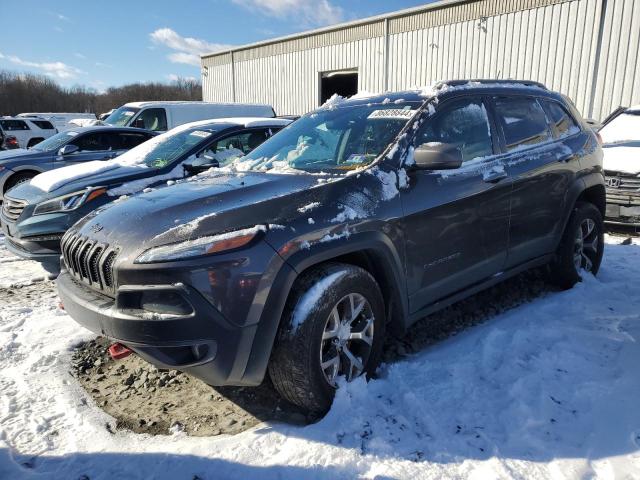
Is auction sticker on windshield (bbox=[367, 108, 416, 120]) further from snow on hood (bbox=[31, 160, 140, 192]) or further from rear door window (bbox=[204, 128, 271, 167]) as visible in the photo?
snow on hood (bbox=[31, 160, 140, 192])

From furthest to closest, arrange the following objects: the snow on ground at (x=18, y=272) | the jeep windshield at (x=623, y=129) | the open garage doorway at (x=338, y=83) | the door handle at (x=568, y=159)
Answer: the open garage doorway at (x=338, y=83) → the jeep windshield at (x=623, y=129) → the snow on ground at (x=18, y=272) → the door handle at (x=568, y=159)

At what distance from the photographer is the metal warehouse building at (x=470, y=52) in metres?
13.0

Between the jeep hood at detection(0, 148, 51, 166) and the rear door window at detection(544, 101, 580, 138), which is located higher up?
the rear door window at detection(544, 101, 580, 138)

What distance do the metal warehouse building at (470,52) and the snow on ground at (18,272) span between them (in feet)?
33.5

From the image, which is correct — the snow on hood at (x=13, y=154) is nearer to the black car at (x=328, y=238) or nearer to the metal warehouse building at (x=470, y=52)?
the black car at (x=328, y=238)

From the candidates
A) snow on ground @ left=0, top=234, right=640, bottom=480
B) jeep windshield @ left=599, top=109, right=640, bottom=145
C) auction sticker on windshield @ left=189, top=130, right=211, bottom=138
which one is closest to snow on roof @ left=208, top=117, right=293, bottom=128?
auction sticker on windshield @ left=189, top=130, right=211, bottom=138

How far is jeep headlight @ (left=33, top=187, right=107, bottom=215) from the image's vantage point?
4.89m

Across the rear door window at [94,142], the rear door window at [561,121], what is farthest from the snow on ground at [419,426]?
the rear door window at [94,142]

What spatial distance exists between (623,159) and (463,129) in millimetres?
4991

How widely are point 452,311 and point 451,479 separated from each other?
203 cm

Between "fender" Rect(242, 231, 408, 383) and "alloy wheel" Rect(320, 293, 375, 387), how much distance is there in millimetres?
263

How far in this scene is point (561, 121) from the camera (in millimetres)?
4414

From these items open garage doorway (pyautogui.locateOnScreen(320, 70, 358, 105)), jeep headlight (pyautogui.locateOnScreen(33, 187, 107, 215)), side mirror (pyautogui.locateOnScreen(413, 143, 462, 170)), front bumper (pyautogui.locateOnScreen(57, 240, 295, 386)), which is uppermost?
open garage doorway (pyautogui.locateOnScreen(320, 70, 358, 105))

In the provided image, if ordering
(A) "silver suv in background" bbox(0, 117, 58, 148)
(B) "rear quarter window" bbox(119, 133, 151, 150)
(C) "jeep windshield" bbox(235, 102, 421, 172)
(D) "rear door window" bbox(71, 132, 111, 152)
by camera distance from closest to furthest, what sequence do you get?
(C) "jeep windshield" bbox(235, 102, 421, 172) → (D) "rear door window" bbox(71, 132, 111, 152) → (B) "rear quarter window" bbox(119, 133, 151, 150) → (A) "silver suv in background" bbox(0, 117, 58, 148)
